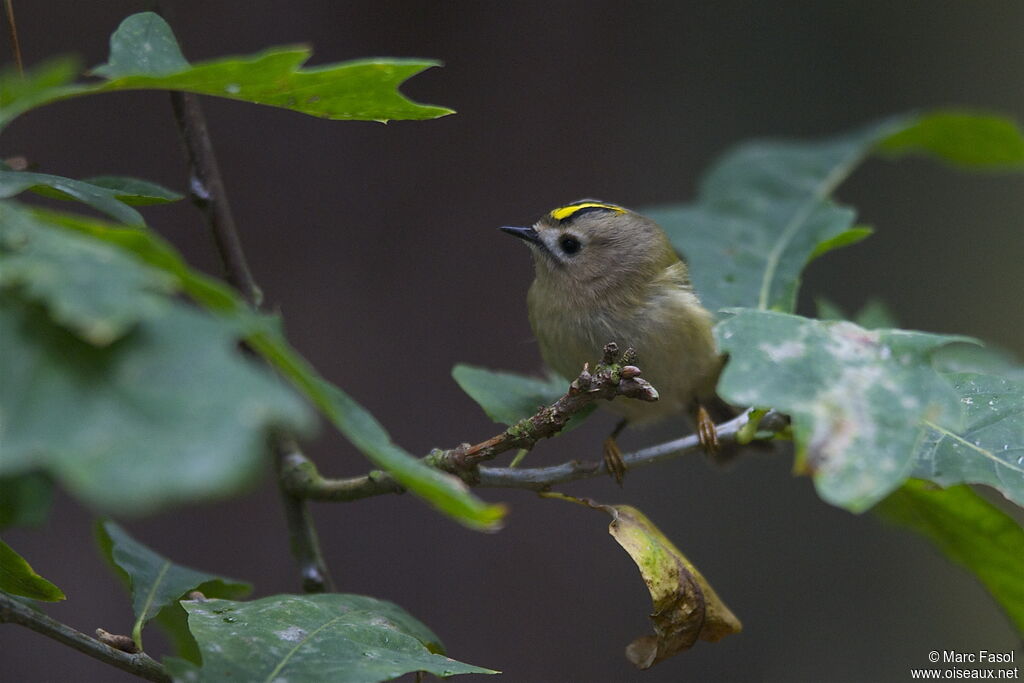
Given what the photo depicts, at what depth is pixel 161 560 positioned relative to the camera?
1.65m

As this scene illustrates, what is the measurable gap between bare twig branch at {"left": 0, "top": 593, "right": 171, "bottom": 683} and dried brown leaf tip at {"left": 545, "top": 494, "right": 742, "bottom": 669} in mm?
687

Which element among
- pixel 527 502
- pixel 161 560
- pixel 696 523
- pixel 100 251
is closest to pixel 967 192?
pixel 696 523

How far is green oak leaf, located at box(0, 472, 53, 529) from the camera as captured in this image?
0.89m

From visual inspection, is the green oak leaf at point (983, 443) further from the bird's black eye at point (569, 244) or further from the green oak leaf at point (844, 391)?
the bird's black eye at point (569, 244)

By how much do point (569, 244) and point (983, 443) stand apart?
4.76 ft

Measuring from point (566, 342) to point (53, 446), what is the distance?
6.05ft

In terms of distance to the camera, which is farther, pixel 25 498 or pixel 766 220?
pixel 766 220

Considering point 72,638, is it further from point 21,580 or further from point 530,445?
point 530,445

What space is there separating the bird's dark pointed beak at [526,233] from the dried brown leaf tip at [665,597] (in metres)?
1.27

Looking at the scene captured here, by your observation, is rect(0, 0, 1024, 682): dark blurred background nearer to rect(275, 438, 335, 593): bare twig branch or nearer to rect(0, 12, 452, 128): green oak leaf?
rect(275, 438, 335, 593): bare twig branch

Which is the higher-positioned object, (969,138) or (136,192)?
(136,192)

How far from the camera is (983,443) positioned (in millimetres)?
1407

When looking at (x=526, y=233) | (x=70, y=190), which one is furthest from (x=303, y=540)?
(x=526, y=233)

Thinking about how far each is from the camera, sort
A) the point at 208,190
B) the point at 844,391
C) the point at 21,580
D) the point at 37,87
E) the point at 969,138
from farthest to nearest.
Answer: the point at 969,138, the point at 208,190, the point at 21,580, the point at 844,391, the point at 37,87
